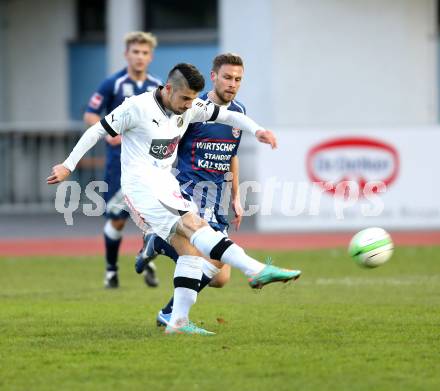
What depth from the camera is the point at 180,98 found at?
738 cm

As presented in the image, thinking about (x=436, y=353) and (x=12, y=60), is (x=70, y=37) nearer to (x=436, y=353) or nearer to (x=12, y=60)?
(x=12, y=60)

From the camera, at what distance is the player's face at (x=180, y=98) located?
735cm

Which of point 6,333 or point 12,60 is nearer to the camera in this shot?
point 6,333

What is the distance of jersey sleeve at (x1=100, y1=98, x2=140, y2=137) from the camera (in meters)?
7.46

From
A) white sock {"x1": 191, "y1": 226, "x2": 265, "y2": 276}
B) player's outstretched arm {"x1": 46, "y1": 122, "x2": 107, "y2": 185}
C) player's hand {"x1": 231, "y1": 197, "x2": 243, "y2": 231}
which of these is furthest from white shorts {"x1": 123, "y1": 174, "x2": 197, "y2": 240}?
player's hand {"x1": 231, "y1": 197, "x2": 243, "y2": 231}

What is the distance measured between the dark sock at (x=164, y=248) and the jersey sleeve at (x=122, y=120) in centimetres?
95

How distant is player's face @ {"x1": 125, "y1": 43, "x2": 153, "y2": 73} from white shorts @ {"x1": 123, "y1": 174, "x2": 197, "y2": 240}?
13.2ft

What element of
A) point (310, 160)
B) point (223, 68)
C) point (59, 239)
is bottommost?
point (59, 239)

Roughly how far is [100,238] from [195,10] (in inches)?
290

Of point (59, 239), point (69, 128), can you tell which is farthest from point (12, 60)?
point (59, 239)

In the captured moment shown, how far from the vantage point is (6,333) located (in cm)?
776

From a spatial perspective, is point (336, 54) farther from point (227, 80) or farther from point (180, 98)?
point (180, 98)

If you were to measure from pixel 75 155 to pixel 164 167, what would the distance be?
64cm

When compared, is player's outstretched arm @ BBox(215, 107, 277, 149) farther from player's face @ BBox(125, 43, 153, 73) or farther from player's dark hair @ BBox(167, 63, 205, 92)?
player's face @ BBox(125, 43, 153, 73)
